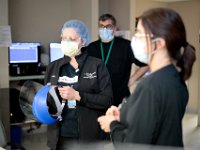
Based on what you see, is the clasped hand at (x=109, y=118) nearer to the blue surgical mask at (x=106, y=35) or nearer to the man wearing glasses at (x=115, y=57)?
the man wearing glasses at (x=115, y=57)

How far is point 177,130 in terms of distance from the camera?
1.18m

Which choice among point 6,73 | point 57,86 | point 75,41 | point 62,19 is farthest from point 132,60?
point 62,19

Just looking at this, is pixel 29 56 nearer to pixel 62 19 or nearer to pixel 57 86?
pixel 62 19

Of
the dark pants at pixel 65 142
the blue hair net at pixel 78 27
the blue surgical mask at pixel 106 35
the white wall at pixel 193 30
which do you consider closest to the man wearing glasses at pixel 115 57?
the blue surgical mask at pixel 106 35

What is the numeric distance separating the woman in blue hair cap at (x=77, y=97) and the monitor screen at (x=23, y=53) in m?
2.37

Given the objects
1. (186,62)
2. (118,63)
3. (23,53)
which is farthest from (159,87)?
(23,53)

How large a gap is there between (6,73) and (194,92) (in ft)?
12.5

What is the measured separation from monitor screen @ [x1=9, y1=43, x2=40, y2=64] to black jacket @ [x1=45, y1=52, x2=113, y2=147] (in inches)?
93.4

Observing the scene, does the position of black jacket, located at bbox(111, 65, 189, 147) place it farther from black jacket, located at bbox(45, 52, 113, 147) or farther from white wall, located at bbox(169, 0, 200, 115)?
white wall, located at bbox(169, 0, 200, 115)

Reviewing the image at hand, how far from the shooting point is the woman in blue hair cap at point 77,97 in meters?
1.91

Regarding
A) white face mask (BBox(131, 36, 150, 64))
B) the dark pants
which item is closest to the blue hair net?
the dark pants

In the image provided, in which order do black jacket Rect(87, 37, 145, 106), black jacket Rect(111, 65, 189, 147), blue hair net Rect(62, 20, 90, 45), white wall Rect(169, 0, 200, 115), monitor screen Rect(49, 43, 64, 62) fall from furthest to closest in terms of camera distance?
white wall Rect(169, 0, 200, 115) < monitor screen Rect(49, 43, 64, 62) < black jacket Rect(87, 37, 145, 106) < blue hair net Rect(62, 20, 90, 45) < black jacket Rect(111, 65, 189, 147)

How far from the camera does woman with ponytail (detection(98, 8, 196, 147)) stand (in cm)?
111

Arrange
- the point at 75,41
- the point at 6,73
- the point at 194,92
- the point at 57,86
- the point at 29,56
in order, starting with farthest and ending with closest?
the point at 194,92 < the point at 29,56 < the point at 6,73 < the point at 75,41 < the point at 57,86
